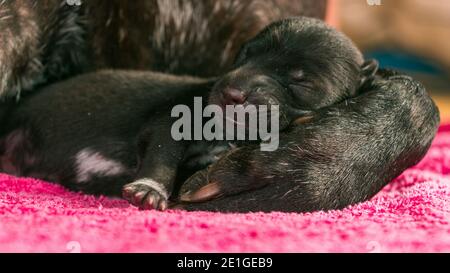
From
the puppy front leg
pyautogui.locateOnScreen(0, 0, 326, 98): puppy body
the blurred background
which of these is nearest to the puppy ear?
the puppy front leg

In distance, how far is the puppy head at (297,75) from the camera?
1.42m

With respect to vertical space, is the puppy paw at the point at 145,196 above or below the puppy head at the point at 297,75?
below

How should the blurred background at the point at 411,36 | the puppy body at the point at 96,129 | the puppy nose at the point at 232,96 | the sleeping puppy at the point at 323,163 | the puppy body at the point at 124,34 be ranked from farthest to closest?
the blurred background at the point at 411,36, the puppy body at the point at 124,34, the puppy body at the point at 96,129, the puppy nose at the point at 232,96, the sleeping puppy at the point at 323,163

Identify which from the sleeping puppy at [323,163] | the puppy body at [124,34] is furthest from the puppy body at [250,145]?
the puppy body at [124,34]

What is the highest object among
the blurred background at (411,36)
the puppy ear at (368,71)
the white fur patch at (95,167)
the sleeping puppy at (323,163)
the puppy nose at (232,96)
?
the puppy ear at (368,71)

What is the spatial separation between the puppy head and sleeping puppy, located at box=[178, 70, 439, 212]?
76 mm

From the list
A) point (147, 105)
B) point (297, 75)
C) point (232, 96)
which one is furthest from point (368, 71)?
point (147, 105)

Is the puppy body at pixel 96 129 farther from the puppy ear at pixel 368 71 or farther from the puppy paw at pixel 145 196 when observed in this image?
the puppy ear at pixel 368 71

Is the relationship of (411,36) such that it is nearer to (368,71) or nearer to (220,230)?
(368,71)

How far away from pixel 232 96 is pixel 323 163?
0.23 m

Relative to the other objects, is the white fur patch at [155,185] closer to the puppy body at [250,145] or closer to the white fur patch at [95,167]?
the puppy body at [250,145]

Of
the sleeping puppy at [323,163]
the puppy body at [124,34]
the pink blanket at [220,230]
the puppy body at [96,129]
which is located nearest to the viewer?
the pink blanket at [220,230]

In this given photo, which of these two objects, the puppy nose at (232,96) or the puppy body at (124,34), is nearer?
the puppy nose at (232,96)

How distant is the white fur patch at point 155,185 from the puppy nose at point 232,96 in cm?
20
